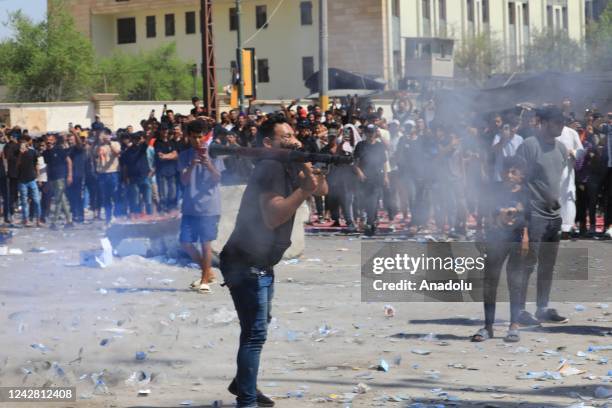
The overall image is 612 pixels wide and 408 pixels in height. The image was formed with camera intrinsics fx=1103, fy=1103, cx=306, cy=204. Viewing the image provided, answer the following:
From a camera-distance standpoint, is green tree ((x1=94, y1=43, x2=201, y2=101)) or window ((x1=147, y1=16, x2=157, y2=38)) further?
window ((x1=147, y1=16, x2=157, y2=38))

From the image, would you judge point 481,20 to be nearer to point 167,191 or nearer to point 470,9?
point 470,9

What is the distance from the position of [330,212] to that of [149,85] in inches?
1734

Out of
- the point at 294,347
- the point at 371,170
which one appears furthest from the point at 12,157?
the point at 294,347

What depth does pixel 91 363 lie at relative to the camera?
7.76 metres

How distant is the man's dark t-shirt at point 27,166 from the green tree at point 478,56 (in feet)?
109

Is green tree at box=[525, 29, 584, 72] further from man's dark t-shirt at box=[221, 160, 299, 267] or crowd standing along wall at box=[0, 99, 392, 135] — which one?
man's dark t-shirt at box=[221, 160, 299, 267]

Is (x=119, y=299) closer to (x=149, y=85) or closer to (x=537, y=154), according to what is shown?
(x=537, y=154)

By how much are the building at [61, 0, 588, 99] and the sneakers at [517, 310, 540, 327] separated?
3780cm

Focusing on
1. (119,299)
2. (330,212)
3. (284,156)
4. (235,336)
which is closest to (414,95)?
(330,212)

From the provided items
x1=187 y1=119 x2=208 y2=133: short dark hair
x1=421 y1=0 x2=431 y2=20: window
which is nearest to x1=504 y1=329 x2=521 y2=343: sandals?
x1=187 y1=119 x2=208 y2=133: short dark hair

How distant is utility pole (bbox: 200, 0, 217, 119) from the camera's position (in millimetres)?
21281

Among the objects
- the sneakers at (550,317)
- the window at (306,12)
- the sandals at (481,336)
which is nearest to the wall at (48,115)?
the window at (306,12)

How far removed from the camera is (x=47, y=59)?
2226 inches

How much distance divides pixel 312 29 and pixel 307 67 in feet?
6.92
